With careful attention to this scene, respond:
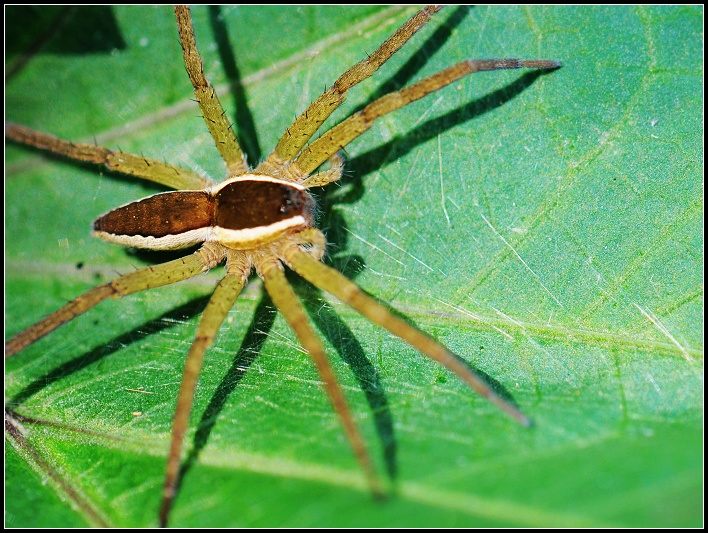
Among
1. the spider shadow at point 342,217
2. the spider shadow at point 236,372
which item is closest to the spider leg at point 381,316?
the spider shadow at point 342,217

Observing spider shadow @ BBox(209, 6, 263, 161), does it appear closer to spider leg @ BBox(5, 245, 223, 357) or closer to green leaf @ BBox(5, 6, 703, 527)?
green leaf @ BBox(5, 6, 703, 527)

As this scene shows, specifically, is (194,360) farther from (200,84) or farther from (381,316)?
(200,84)

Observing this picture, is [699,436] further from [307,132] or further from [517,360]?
[307,132]

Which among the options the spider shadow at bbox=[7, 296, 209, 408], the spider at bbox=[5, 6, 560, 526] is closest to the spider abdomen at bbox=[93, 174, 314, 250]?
the spider at bbox=[5, 6, 560, 526]

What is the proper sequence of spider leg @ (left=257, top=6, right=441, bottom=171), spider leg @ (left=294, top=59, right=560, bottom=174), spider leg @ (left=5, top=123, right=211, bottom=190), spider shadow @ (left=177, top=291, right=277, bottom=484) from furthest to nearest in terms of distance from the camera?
spider leg @ (left=5, top=123, right=211, bottom=190)
spider leg @ (left=257, top=6, right=441, bottom=171)
spider leg @ (left=294, top=59, right=560, bottom=174)
spider shadow @ (left=177, top=291, right=277, bottom=484)

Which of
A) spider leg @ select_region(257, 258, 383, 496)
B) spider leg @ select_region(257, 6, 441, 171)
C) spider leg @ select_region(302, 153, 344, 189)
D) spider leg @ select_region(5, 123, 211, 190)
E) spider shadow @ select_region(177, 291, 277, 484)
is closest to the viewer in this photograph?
spider leg @ select_region(257, 258, 383, 496)

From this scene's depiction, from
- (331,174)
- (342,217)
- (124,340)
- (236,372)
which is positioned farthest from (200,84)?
(236,372)

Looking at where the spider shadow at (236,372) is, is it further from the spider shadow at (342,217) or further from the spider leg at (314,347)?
the spider leg at (314,347)
